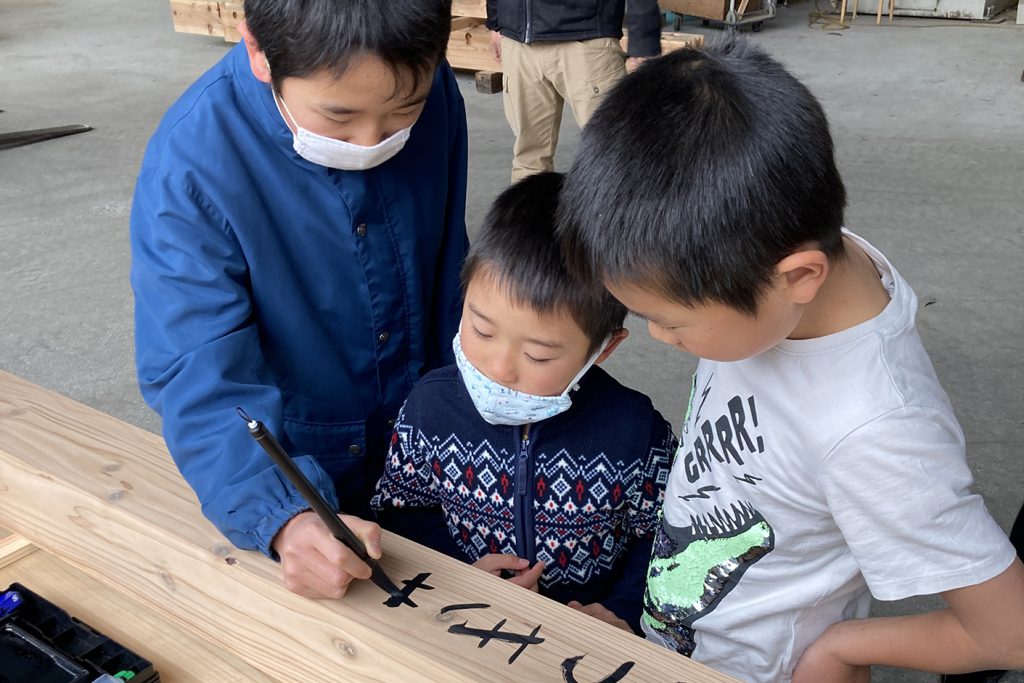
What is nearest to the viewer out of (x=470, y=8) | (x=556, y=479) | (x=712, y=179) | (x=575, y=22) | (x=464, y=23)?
(x=712, y=179)

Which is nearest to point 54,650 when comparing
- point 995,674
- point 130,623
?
point 130,623

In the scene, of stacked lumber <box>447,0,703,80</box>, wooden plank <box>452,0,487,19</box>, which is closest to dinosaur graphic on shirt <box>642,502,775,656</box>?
stacked lumber <box>447,0,703,80</box>

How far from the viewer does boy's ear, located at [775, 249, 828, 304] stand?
0.80 m

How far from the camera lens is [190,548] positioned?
3.22 feet

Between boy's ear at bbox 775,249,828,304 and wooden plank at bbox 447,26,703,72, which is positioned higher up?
boy's ear at bbox 775,249,828,304

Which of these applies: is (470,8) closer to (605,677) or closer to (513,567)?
(513,567)

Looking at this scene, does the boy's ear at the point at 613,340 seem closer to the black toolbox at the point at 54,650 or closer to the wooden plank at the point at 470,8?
the black toolbox at the point at 54,650

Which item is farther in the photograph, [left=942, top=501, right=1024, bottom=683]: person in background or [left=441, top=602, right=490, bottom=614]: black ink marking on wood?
[left=942, top=501, right=1024, bottom=683]: person in background

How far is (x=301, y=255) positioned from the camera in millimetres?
1172

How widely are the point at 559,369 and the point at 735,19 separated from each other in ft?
19.5

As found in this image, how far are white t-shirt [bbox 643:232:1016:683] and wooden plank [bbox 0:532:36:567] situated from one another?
2.36 ft

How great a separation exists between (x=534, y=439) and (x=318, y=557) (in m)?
0.43

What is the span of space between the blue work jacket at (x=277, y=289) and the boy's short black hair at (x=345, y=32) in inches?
5.2

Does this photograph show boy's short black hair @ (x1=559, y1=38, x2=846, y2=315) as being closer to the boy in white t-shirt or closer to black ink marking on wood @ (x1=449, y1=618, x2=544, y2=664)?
the boy in white t-shirt
